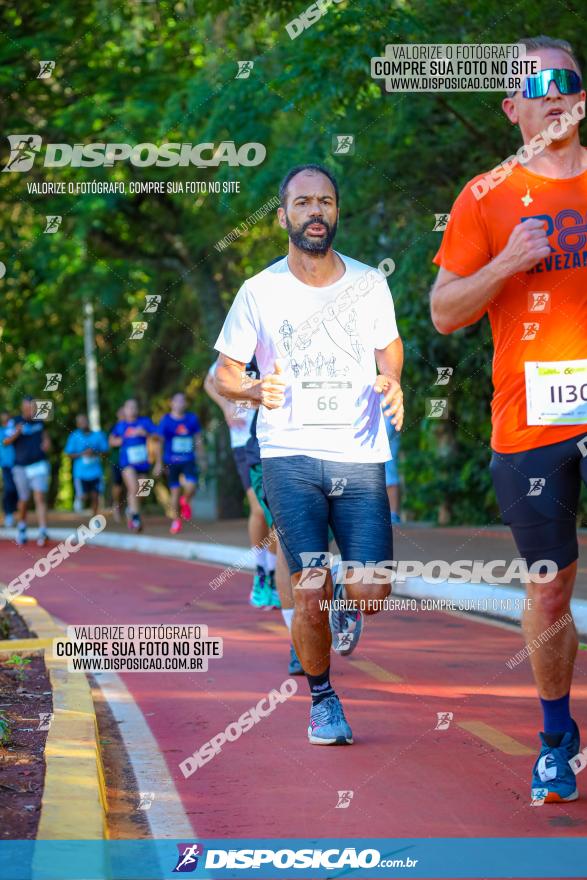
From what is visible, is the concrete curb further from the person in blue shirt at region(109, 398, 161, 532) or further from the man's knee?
the person in blue shirt at region(109, 398, 161, 532)

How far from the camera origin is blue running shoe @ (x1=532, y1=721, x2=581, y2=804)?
5219 mm

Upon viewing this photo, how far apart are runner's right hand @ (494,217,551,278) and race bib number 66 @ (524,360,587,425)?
354 mm

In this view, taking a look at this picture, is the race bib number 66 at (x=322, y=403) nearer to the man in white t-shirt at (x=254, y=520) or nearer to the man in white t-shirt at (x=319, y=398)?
the man in white t-shirt at (x=319, y=398)

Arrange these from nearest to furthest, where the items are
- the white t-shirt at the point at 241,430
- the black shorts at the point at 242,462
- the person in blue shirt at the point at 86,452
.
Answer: the white t-shirt at the point at 241,430 → the black shorts at the point at 242,462 → the person in blue shirt at the point at 86,452

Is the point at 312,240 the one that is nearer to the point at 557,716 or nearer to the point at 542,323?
the point at 542,323

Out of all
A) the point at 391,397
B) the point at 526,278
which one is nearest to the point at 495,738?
the point at 391,397

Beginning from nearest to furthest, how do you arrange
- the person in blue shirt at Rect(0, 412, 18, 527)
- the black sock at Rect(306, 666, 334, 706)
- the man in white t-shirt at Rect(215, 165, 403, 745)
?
the man in white t-shirt at Rect(215, 165, 403, 745) → the black sock at Rect(306, 666, 334, 706) → the person in blue shirt at Rect(0, 412, 18, 527)

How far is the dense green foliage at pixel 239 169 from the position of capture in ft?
49.3

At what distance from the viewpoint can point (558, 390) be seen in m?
5.05

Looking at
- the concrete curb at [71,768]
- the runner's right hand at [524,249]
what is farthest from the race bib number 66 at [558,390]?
the concrete curb at [71,768]

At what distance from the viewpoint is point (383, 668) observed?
346 inches

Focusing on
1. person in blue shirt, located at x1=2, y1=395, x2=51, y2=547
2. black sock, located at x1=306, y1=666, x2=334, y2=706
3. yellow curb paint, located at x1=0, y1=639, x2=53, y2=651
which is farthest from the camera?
person in blue shirt, located at x1=2, y1=395, x2=51, y2=547

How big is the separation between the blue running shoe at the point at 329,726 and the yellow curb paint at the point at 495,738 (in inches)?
22.1

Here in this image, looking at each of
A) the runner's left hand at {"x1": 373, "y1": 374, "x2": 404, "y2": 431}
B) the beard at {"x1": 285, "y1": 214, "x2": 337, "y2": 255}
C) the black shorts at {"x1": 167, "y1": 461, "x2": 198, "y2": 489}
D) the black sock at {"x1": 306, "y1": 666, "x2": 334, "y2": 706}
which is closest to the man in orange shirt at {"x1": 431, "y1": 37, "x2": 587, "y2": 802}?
the runner's left hand at {"x1": 373, "y1": 374, "x2": 404, "y2": 431}
